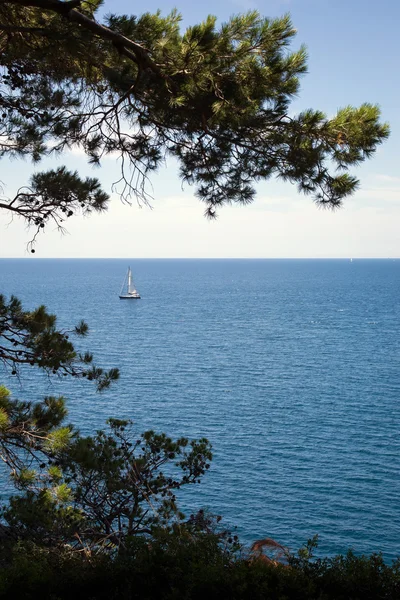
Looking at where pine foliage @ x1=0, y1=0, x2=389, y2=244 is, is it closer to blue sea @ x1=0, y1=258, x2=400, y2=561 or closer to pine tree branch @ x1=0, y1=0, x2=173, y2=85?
pine tree branch @ x1=0, y1=0, x2=173, y2=85

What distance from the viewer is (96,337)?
60094mm

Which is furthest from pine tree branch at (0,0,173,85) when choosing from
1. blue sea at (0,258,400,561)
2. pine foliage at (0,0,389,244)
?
blue sea at (0,258,400,561)

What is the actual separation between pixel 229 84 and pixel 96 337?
181ft

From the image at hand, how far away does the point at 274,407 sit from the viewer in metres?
36.8

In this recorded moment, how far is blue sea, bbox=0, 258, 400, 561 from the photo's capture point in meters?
24.0

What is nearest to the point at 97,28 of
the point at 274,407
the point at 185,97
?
the point at 185,97

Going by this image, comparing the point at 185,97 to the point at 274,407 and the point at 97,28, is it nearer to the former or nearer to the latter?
the point at 97,28

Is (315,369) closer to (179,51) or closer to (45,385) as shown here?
(45,385)

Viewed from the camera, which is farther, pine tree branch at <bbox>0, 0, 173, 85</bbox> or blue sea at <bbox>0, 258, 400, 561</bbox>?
blue sea at <bbox>0, 258, 400, 561</bbox>

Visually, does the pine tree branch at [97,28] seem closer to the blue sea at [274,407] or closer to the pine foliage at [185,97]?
the pine foliage at [185,97]

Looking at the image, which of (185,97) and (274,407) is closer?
(185,97)

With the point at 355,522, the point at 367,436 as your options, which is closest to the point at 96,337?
the point at 367,436

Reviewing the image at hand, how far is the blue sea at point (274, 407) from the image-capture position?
24.0 meters

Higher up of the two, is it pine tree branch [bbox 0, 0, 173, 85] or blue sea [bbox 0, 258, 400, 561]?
pine tree branch [bbox 0, 0, 173, 85]
